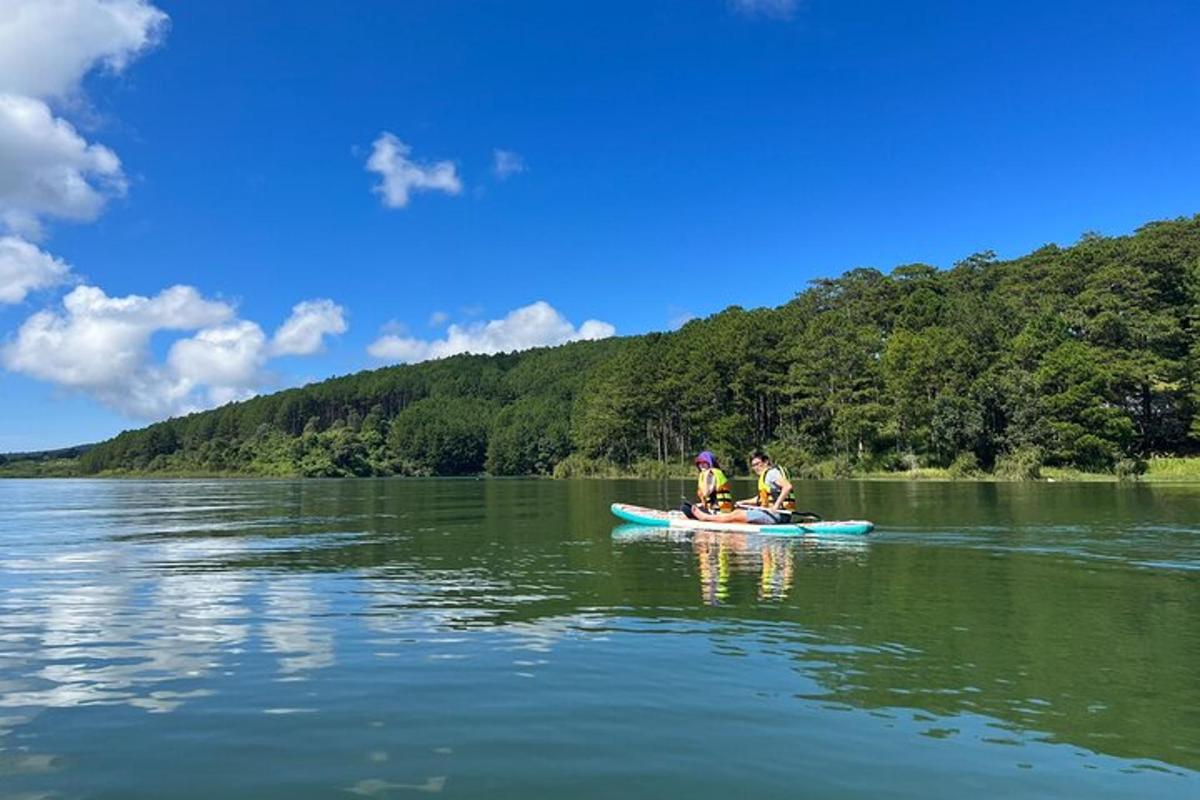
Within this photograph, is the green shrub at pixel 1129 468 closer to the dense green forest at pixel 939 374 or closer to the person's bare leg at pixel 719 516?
the dense green forest at pixel 939 374

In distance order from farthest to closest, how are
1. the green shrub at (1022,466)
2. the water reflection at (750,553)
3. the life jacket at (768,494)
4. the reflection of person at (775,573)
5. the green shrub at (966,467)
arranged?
1. the green shrub at (966,467)
2. the green shrub at (1022,466)
3. the life jacket at (768,494)
4. the water reflection at (750,553)
5. the reflection of person at (775,573)

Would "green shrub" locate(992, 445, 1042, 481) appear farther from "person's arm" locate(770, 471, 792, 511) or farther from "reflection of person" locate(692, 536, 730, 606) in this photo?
"reflection of person" locate(692, 536, 730, 606)

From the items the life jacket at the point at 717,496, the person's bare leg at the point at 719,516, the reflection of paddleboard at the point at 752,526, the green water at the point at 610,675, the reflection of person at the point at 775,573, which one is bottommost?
the reflection of person at the point at 775,573

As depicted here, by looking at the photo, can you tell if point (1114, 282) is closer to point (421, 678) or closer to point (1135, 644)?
point (1135, 644)

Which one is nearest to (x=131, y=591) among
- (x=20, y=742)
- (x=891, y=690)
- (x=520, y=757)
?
(x=20, y=742)

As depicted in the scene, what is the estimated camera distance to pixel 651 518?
30.9 meters

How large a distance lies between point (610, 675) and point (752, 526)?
17457 millimetres

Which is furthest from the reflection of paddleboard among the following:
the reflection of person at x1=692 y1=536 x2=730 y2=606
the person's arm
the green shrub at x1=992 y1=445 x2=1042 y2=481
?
the green shrub at x1=992 y1=445 x2=1042 y2=481

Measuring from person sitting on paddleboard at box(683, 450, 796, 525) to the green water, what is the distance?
4.92 metres

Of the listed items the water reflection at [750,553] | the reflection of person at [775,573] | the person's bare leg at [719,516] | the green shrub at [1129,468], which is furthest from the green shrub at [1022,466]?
the reflection of person at [775,573]

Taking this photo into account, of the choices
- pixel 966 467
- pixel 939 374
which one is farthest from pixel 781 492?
pixel 939 374

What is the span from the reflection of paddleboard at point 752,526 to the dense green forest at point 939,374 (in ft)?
167

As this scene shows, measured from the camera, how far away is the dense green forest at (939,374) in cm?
7331

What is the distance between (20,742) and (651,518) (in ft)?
79.1
